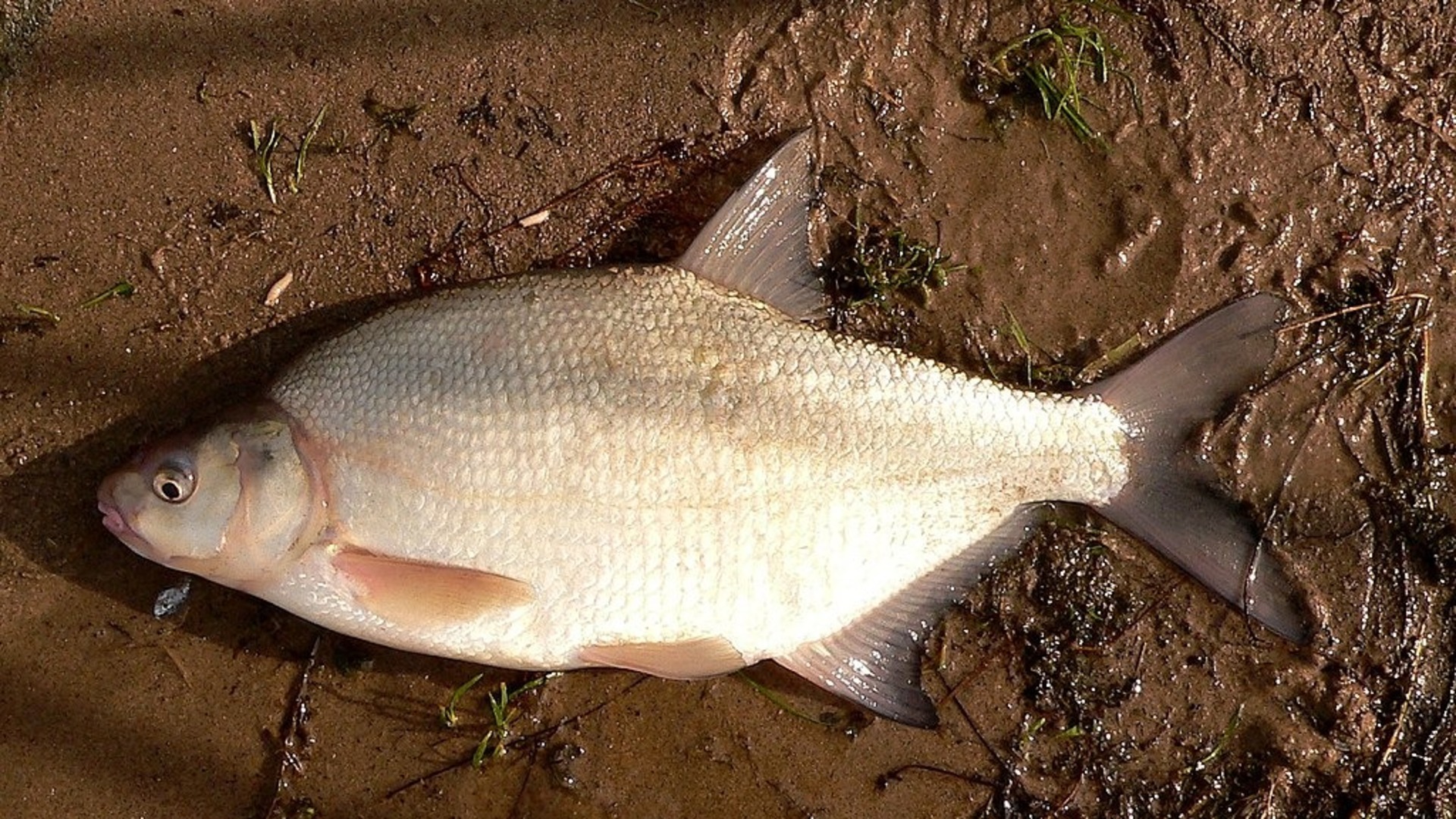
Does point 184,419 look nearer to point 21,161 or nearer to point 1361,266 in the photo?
point 21,161

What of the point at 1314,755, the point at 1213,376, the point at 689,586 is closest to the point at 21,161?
the point at 689,586

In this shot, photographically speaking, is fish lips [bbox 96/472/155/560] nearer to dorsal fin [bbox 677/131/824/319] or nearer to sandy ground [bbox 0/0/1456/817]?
sandy ground [bbox 0/0/1456/817]

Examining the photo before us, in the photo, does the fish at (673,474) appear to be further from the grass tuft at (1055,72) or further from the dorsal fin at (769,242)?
the grass tuft at (1055,72)

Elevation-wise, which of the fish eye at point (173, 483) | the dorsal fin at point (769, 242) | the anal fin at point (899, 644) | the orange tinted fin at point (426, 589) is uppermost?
the dorsal fin at point (769, 242)

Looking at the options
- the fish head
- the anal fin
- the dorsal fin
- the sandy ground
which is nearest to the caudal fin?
the sandy ground

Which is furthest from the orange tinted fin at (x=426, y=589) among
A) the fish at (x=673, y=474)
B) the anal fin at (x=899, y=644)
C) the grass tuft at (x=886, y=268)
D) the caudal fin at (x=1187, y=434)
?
the caudal fin at (x=1187, y=434)

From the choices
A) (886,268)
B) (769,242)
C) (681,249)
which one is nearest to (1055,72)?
(886,268)

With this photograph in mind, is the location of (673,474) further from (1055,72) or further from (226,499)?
(1055,72)
